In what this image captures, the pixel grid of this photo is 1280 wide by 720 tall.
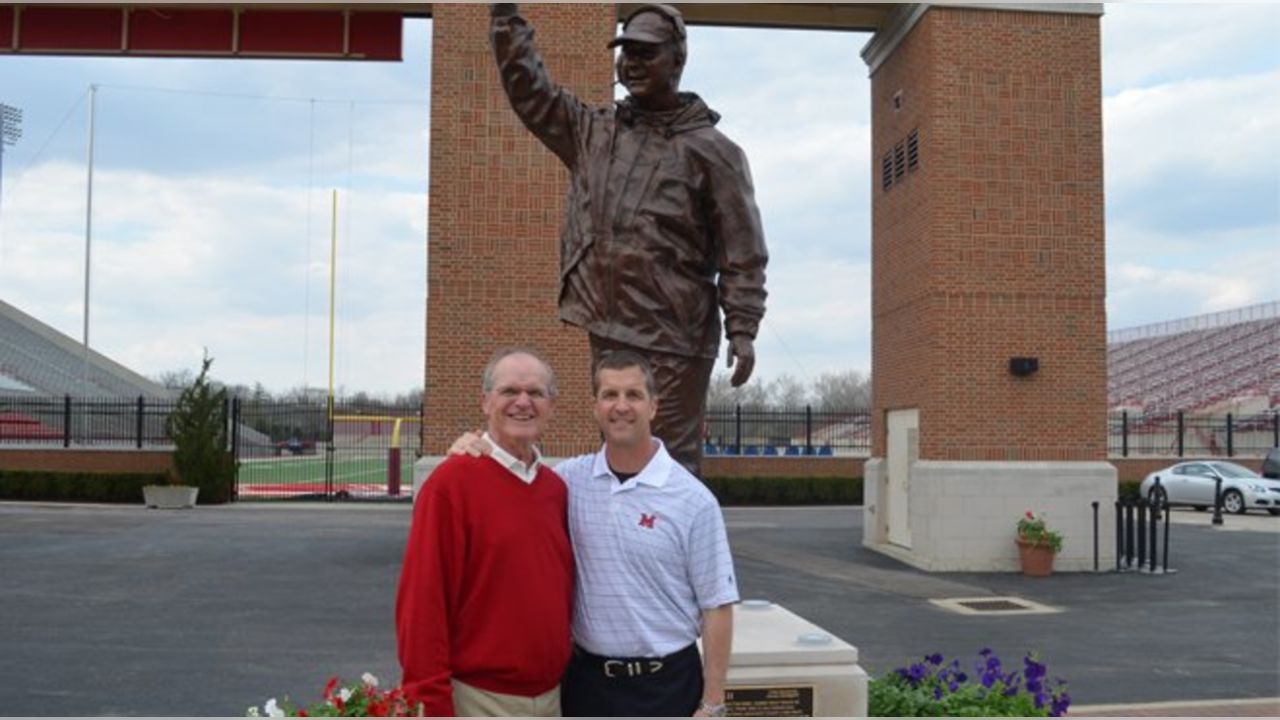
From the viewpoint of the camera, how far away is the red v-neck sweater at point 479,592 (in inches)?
110

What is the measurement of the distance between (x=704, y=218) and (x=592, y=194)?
1.53 feet

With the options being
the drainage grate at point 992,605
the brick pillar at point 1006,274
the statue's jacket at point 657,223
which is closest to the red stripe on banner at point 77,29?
the brick pillar at point 1006,274

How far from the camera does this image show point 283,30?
17469mm

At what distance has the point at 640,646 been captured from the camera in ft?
9.74

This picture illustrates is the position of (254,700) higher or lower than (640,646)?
lower

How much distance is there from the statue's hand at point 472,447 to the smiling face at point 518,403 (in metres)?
0.04

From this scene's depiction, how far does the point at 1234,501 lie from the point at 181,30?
24.2 metres

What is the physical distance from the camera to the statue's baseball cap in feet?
14.1

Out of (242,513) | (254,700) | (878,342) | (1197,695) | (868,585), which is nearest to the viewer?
(254,700)

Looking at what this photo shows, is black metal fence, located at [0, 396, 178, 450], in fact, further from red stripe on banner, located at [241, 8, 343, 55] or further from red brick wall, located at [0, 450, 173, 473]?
red stripe on banner, located at [241, 8, 343, 55]

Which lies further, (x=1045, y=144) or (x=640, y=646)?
(x=1045, y=144)

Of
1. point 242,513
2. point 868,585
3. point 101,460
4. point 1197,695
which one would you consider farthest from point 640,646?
point 101,460

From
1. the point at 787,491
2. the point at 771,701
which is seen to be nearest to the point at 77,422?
the point at 787,491

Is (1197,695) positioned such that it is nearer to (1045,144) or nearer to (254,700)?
(254,700)
